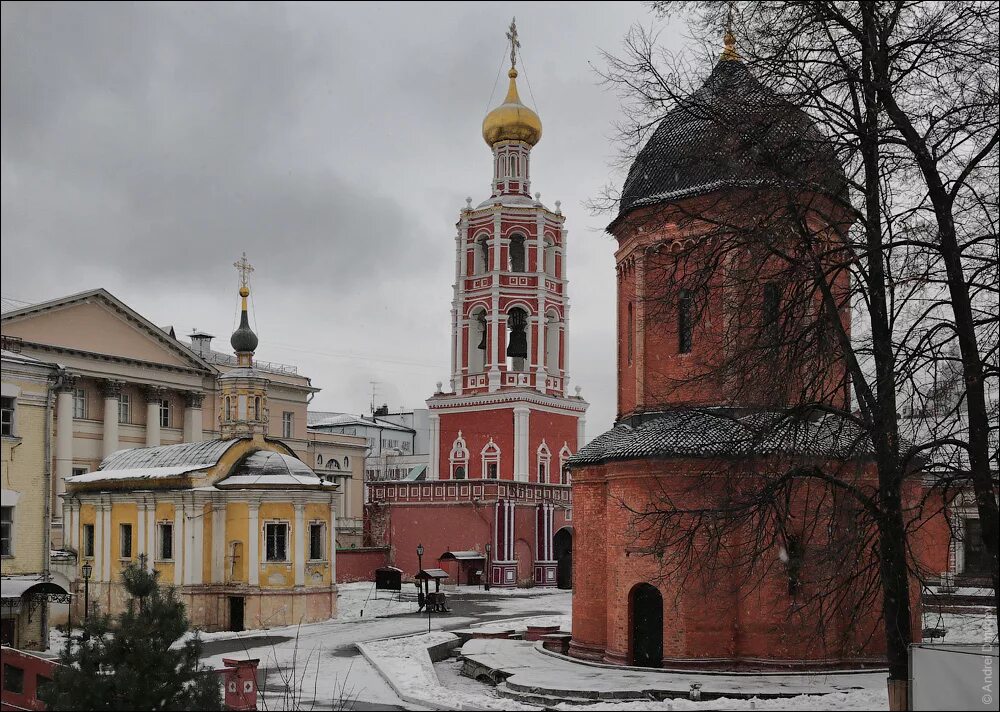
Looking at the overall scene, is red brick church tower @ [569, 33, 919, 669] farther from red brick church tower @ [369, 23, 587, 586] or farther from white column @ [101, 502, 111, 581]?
red brick church tower @ [369, 23, 587, 586]

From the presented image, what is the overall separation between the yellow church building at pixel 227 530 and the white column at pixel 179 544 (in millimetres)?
27

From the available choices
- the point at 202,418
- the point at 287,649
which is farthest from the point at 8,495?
the point at 202,418

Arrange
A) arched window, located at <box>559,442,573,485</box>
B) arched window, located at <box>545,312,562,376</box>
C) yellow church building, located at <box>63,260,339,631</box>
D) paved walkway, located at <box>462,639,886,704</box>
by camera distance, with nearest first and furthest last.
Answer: paved walkway, located at <box>462,639,886,704</box>
yellow church building, located at <box>63,260,339,631</box>
arched window, located at <box>545,312,562,376</box>
arched window, located at <box>559,442,573,485</box>

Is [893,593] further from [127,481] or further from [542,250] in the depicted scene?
[542,250]

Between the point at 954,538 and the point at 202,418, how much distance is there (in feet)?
133

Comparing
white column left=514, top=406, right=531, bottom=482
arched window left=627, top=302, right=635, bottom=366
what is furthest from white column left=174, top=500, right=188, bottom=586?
white column left=514, top=406, right=531, bottom=482

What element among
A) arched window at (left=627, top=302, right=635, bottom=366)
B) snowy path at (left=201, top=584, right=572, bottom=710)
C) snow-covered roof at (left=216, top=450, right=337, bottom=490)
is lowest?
snowy path at (left=201, top=584, right=572, bottom=710)

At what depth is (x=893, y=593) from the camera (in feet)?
37.8

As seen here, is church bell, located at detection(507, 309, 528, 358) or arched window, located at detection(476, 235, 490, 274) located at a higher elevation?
arched window, located at detection(476, 235, 490, 274)

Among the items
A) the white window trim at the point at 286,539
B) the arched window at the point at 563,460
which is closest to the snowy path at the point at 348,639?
the white window trim at the point at 286,539

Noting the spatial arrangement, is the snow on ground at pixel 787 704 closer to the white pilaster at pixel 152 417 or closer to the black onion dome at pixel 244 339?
the black onion dome at pixel 244 339

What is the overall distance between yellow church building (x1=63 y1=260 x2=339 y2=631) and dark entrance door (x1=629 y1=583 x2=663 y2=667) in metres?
12.4

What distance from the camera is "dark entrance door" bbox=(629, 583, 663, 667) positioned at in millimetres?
18672

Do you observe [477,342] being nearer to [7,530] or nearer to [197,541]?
[197,541]
